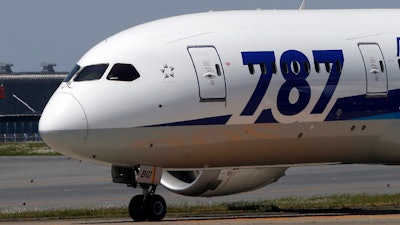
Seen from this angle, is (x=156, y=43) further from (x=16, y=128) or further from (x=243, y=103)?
(x=16, y=128)

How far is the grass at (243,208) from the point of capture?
37.2 m

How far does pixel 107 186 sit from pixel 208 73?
→ 1686cm

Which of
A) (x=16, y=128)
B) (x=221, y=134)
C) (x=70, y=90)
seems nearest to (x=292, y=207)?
(x=221, y=134)

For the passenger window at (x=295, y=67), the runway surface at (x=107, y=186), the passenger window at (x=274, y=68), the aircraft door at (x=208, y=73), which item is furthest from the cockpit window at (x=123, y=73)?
the runway surface at (x=107, y=186)

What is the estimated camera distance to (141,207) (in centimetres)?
3288

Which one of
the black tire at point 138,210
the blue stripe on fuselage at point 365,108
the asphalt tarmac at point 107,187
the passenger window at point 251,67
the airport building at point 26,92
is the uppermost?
the passenger window at point 251,67

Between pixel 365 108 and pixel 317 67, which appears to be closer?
pixel 317 67

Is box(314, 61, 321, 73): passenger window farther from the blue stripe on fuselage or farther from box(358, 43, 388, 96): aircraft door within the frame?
box(358, 43, 388, 96): aircraft door

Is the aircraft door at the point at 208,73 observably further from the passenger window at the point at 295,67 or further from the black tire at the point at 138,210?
the black tire at the point at 138,210

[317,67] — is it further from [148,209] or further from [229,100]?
[148,209]

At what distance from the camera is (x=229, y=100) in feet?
109

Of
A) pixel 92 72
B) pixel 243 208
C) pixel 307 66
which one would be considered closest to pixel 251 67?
pixel 307 66

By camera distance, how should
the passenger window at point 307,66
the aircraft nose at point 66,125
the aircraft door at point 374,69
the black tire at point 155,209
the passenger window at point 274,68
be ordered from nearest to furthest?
the aircraft nose at point 66,125 < the black tire at point 155,209 < the passenger window at point 274,68 < the passenger window at point 307,66 < the aircraft door at point 374,69

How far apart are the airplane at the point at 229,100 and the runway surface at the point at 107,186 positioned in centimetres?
680
